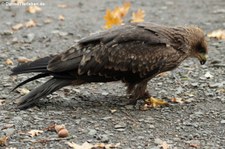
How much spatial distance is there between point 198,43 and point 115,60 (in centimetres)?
116

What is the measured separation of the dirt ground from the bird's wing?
48 centimetres

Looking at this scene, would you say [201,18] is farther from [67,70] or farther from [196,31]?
[67,70]

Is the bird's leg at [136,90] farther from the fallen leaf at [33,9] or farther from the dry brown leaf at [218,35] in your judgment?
the fallen leaf at [33,9]

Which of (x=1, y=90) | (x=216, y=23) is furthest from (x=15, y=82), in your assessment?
(x=216, y=23)

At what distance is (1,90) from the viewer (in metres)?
6.95

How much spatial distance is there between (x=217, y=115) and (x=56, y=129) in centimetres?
196

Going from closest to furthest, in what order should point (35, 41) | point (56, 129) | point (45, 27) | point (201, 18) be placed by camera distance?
point (56, 129), point (35, 41), point (45, 27), point (201, 18)

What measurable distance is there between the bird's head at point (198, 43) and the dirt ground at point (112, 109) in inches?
22.3

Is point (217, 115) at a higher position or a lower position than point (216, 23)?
lower

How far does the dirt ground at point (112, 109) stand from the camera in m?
5.45

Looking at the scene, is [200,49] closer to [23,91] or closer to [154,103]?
[154,103]

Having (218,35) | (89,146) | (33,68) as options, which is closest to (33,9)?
(218,35)

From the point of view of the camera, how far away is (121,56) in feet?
20.4

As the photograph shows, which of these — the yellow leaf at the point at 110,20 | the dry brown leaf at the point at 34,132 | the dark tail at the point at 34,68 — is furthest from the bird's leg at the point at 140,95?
the yellow leaf at the point at 110,20
